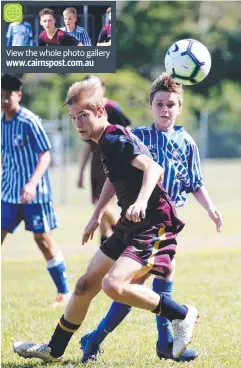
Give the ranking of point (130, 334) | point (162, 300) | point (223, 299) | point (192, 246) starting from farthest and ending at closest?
point (192, 246) < point (223, 299) < point (130, 334) < point (162, 300)

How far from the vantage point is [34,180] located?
292 inches

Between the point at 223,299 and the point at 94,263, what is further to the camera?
the point at 223,299

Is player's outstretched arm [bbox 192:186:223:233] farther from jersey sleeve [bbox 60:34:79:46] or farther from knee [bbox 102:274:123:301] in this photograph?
jersey sleeve [bbox 60:34:79:46]

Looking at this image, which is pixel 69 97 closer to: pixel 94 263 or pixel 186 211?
A: pixel 94 263

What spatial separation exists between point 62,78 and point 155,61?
5072 millimetres

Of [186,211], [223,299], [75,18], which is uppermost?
[75,18]

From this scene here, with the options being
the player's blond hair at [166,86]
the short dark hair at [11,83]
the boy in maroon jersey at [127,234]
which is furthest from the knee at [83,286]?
the short dark hair at [11,83]

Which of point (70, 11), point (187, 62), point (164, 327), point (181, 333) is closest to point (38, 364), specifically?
point (164, 327)

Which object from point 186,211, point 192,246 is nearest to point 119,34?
point 186,211

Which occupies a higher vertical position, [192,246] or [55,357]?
[55,357]

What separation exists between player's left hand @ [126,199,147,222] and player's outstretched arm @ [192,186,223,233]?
1070 millimetres

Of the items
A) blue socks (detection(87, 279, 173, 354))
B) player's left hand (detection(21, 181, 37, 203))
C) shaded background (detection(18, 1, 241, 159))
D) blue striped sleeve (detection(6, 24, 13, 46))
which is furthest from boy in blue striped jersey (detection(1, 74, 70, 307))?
shaded background (detection(18, 1, 241, 159))

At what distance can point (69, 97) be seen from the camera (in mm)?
5008

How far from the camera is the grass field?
542cm
